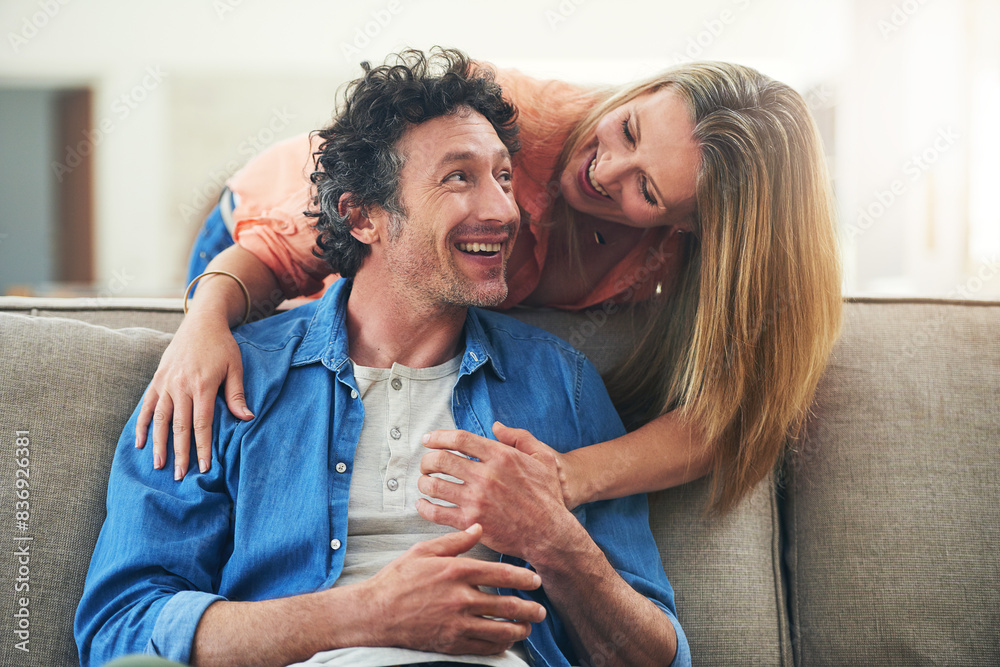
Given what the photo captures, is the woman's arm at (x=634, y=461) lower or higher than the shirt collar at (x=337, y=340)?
lower

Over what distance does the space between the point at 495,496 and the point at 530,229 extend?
67 cm

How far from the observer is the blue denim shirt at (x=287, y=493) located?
1108 millimetres

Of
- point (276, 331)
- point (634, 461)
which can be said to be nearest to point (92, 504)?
point (276, 331)

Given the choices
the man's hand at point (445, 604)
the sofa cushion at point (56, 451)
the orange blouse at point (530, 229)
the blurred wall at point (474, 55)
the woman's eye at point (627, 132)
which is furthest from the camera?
the blurred wall at point (474, 55)

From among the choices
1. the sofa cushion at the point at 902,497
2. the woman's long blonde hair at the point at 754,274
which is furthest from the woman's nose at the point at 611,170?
the sofa cushion at the point at 902,497

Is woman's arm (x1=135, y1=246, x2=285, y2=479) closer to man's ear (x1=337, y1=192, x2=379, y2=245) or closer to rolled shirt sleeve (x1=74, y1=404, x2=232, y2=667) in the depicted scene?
rolled shirt sleeve (x1=74, y1=404, x2=232, y2=667)

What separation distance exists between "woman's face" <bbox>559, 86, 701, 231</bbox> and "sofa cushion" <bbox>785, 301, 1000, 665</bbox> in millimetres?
484

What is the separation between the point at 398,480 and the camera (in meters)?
1.27

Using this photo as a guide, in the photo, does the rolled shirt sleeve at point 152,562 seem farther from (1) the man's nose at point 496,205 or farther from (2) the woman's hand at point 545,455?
(1) the man's nose at point 496,205

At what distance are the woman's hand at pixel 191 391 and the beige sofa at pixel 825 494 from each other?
140 mm

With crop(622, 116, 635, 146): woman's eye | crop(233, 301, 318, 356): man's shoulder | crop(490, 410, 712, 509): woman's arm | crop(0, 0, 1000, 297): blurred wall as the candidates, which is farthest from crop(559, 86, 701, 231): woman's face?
crop(0, 0, 1000, 297): blurred wall

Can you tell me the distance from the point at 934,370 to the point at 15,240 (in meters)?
5.81

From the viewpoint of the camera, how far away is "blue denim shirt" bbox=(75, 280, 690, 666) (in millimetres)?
1108

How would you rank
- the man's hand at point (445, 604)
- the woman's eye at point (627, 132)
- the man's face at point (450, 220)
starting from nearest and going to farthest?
the man's hand at point (445, 604), the man's face at point (450, 220), the woman's eye at point (627, 132)
